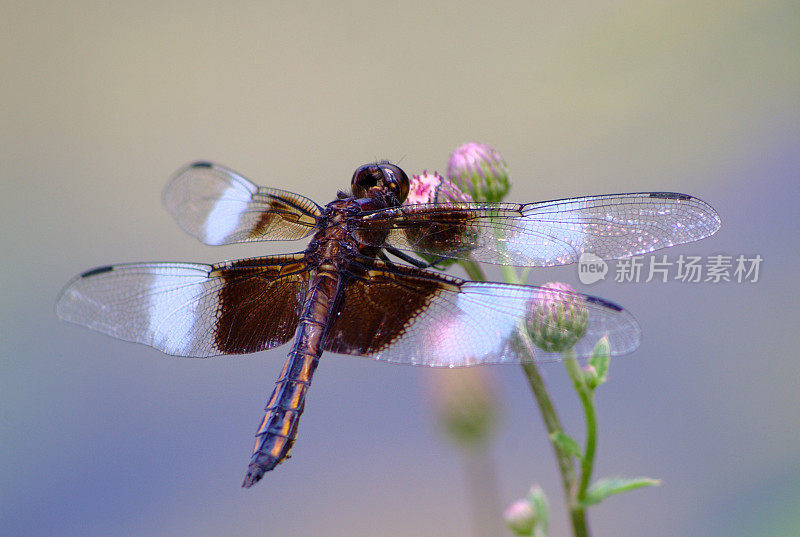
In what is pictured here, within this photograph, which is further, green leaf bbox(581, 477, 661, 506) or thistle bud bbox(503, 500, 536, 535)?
thistle bud bbox(503, 500, 536, 535)

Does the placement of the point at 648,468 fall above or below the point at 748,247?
below

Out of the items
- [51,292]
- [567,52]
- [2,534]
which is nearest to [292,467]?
[2,534]

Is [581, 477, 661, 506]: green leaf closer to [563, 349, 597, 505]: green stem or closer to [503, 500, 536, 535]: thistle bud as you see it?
[563, 349, 597, 505]: green stem

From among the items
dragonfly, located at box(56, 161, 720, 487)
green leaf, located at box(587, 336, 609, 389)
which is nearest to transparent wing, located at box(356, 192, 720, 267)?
dragonfly, located at box(56, 161, 720, 487)

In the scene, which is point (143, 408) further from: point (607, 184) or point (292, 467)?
point (607, 184)

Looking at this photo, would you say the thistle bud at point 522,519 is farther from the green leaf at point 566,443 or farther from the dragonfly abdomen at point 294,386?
the dragonfly abdomen at point 294,386
